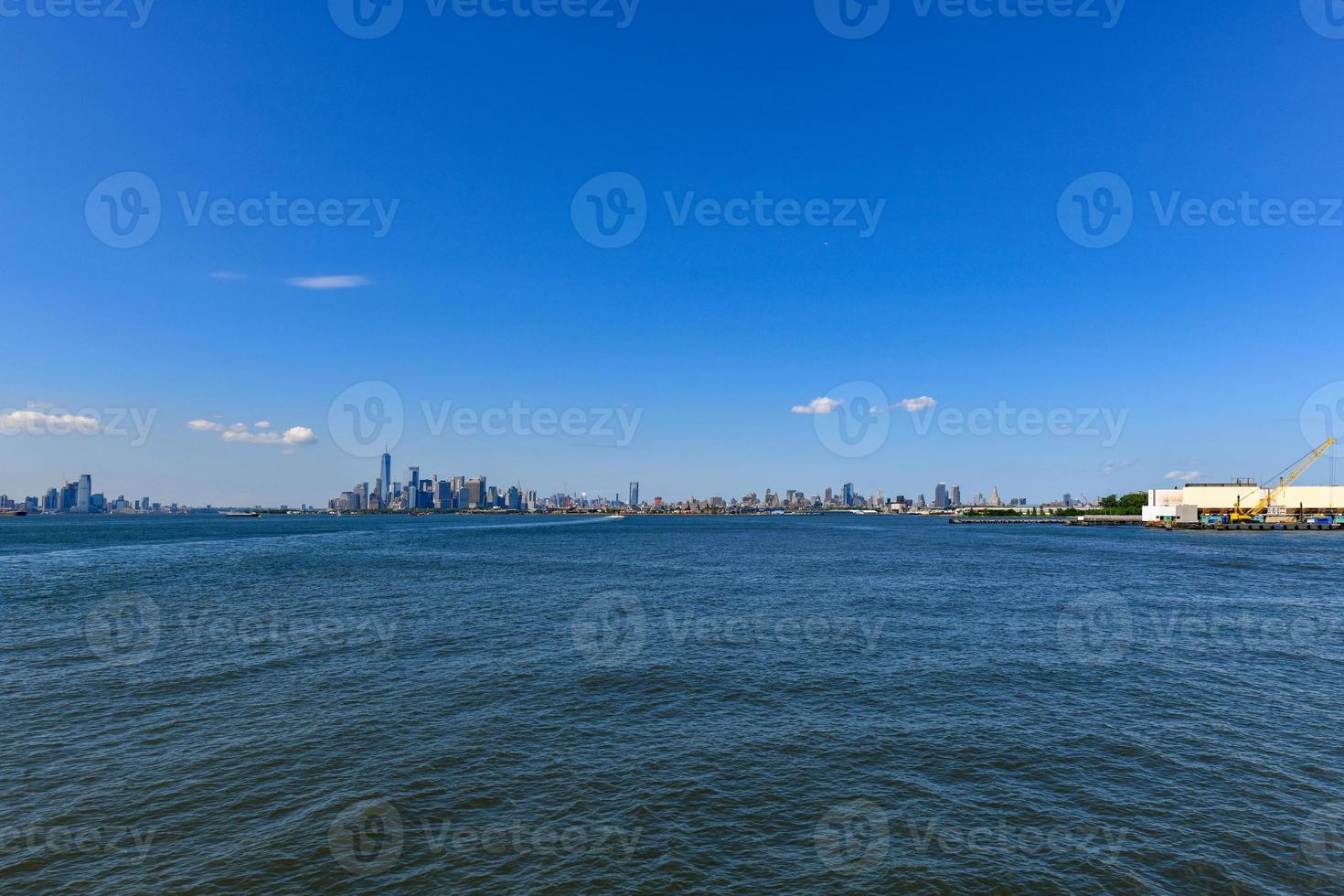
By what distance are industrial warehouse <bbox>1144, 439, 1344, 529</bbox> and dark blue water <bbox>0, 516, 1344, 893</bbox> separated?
16995 cm

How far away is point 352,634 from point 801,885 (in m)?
31.6

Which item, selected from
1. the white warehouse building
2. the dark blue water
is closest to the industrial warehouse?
the white warehouse building

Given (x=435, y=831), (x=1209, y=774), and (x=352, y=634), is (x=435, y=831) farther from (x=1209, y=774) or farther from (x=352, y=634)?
(x=352, y=634)

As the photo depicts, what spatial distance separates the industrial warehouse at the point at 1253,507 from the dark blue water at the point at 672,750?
558ft

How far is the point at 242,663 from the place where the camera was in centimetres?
2991

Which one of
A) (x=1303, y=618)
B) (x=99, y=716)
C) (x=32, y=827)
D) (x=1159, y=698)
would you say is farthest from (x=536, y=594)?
(x=1303, y=618)

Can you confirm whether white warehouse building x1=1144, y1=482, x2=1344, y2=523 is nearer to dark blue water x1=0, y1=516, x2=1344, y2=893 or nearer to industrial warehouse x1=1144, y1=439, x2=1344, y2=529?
industrial warehouse x1=1144, y1=439, x2=1344, y2=529

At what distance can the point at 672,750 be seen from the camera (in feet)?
65.2

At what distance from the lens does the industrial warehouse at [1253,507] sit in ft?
563

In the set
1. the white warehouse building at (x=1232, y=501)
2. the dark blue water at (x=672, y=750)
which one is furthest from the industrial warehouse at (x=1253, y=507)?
the dark blue water at (x=672, y=750)

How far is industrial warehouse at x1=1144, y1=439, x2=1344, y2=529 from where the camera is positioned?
171750 mm

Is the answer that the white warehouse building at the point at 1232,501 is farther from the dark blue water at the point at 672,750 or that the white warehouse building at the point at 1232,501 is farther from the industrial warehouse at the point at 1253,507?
the dark blue water at the point at 672,750

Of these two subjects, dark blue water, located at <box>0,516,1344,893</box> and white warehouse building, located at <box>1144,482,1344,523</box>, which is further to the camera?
white warehouse building, located at <box>1144,482,1344,523</box>

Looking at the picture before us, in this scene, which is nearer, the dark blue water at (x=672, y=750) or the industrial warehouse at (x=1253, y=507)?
Answer: the dark blue water at (x=672, y=750)
